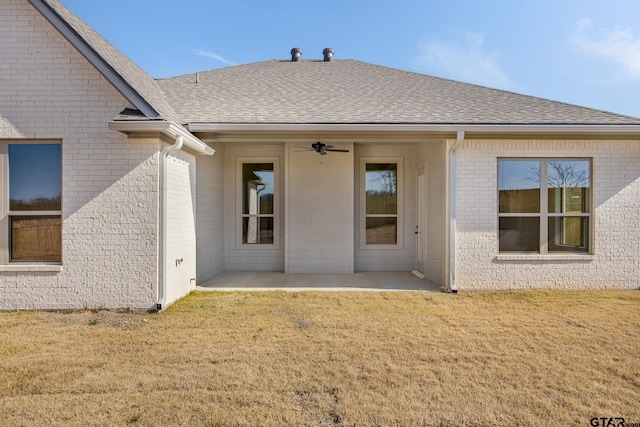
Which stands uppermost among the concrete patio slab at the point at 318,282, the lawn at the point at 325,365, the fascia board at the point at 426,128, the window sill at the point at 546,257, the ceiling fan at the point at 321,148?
the fascia board at the point at 426,128

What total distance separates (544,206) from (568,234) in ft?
2.43

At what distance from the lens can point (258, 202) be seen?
9039 millimetres

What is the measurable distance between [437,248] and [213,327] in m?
Answer: 4.70

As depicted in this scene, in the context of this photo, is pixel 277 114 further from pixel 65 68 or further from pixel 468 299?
pixel 468 299

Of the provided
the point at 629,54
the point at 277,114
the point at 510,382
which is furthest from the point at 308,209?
the point at 629,54

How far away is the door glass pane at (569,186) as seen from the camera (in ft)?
Answer: 22.2

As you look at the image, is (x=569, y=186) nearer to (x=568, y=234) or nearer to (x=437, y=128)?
(x=568, y=234)

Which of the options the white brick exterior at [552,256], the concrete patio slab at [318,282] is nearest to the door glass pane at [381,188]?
the concrete patio slab at [318,282]

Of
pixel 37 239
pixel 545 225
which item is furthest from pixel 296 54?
pixel 37 239

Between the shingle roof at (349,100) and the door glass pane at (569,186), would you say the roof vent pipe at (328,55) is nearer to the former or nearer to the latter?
the shingle roof at (349,100)

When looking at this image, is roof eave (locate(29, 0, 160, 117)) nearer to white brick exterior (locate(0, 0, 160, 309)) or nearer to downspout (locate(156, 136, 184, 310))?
white brick exterior (locate(0, 0, 160, 309))

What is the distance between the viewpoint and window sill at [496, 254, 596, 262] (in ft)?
21.9

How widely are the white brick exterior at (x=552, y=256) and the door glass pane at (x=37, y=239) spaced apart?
6.87 metres

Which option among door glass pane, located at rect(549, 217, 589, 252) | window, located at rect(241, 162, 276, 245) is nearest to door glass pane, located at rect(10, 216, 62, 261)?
window, located at rect(241, 162, 276, 245)
